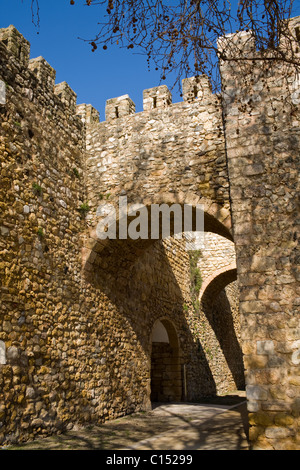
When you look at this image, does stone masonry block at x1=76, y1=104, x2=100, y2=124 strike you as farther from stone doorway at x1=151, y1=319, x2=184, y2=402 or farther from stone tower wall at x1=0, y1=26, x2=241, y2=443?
stone doorway at x1=151, y1=319, x2=184, y2=402

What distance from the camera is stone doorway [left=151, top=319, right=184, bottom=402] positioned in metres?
9.71

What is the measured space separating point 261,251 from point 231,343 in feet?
36.5

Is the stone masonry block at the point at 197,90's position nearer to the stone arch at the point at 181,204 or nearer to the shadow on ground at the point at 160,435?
the stone arch at the point at 181,204

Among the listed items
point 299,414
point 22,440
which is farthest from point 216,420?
point 22,440

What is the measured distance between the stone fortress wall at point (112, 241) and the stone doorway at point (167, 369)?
1.37 m

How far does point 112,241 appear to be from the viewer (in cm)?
678

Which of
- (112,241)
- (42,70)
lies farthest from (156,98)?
(112,241)

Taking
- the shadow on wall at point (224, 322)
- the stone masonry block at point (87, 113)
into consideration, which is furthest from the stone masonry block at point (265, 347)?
the shadow on wall at point (224, 322)

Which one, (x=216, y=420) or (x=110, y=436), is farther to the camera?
(x=216, y=420)

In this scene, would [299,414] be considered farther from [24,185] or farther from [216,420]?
[24,185]

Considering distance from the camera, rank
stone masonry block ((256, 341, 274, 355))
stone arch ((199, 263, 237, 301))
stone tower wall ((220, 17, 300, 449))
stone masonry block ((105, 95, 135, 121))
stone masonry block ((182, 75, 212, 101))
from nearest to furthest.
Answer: stone tower wall ((220, 17, 300, 449))
stone masonry block ((256, 341, 274, 355))
stone masonry block ((182, 75, 212, 101))
stone masonry block ((105, 95, 135, 121))
stone arch ((199, 263, 237, 301))

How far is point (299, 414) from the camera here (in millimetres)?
3717

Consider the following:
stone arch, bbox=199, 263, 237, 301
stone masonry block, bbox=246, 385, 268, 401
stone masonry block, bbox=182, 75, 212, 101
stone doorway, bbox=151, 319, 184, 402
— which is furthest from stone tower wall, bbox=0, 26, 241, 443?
stone arch, bbox=199, 263, 237, 301

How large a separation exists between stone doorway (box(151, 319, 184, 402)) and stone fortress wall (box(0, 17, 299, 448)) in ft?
4.48
